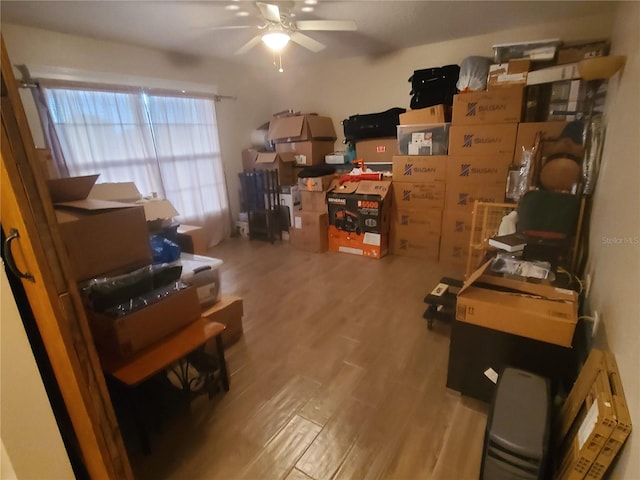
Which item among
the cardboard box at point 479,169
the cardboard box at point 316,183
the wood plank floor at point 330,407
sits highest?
the cardboard box at point 479,169

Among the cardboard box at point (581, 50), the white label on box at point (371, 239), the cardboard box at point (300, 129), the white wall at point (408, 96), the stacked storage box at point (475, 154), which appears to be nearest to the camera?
the white wall at point (408, 96)

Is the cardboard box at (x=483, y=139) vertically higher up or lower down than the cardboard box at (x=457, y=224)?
higher up

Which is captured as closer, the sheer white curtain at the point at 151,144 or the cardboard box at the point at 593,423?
the cardboard box at the point at 593,423

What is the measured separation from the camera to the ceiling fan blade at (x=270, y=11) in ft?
7.09

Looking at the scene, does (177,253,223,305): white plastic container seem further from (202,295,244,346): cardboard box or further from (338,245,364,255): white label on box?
(338,245,364,255): white label on box

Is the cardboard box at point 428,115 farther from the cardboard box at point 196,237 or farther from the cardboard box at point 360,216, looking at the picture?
the cardboard box at point 196,237

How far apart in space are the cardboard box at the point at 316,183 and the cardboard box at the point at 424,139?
0.94 m

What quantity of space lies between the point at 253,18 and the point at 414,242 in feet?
8.88

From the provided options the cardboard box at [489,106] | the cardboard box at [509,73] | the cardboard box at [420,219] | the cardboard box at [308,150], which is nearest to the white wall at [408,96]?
the cardboard box at [308,150]

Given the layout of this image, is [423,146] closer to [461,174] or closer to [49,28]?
[461,174]

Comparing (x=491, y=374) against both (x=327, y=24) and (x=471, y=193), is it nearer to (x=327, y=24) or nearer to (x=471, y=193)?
(x=471, y=193)

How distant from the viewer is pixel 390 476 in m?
1.38

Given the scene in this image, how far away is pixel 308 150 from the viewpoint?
434cm

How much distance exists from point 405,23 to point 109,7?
2424mm
